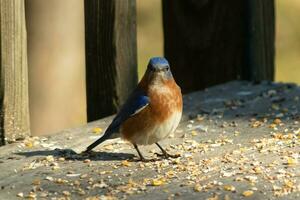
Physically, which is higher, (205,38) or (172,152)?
(205,38)

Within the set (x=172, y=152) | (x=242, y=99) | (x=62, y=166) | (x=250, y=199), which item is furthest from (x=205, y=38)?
(x=250, y=199)

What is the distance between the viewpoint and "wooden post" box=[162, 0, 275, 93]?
277 inches

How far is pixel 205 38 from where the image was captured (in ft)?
23.2

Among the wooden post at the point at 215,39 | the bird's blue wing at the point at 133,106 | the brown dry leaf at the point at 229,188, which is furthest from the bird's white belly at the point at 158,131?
the wooden post at the point at 215,39

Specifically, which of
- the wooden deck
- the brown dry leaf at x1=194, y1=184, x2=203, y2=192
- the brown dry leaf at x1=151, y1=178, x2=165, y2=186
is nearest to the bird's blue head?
the wooden deck

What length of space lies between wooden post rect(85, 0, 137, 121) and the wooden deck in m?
0.16

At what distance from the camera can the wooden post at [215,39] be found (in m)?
7.03

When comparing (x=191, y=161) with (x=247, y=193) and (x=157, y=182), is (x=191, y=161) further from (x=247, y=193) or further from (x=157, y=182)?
(x=247, y=193)

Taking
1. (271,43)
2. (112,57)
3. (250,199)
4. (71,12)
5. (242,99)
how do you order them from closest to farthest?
(250,199) → (112,57) → (242,99) → (271,43) → (71,12)

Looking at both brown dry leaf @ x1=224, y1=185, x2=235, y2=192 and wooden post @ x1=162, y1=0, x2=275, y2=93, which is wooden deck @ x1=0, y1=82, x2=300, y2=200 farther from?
wooden post @ x1=162, y1=0, x2=275, y2=93

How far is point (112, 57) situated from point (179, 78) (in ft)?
3.41

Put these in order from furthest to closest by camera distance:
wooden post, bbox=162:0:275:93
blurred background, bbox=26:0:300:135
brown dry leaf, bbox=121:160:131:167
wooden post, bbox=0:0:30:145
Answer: blurred background, bbox=26:0:300:135, wooden post, bbox=162:0:275:93, wooden post, bbox=0:0:30:145, brown dry leaf, bbox=121:160:131:167

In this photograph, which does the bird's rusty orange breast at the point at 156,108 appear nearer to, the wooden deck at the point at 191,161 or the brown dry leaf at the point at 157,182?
the wooden deck at the point at 191,161

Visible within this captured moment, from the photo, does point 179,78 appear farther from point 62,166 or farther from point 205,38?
point 62,166
